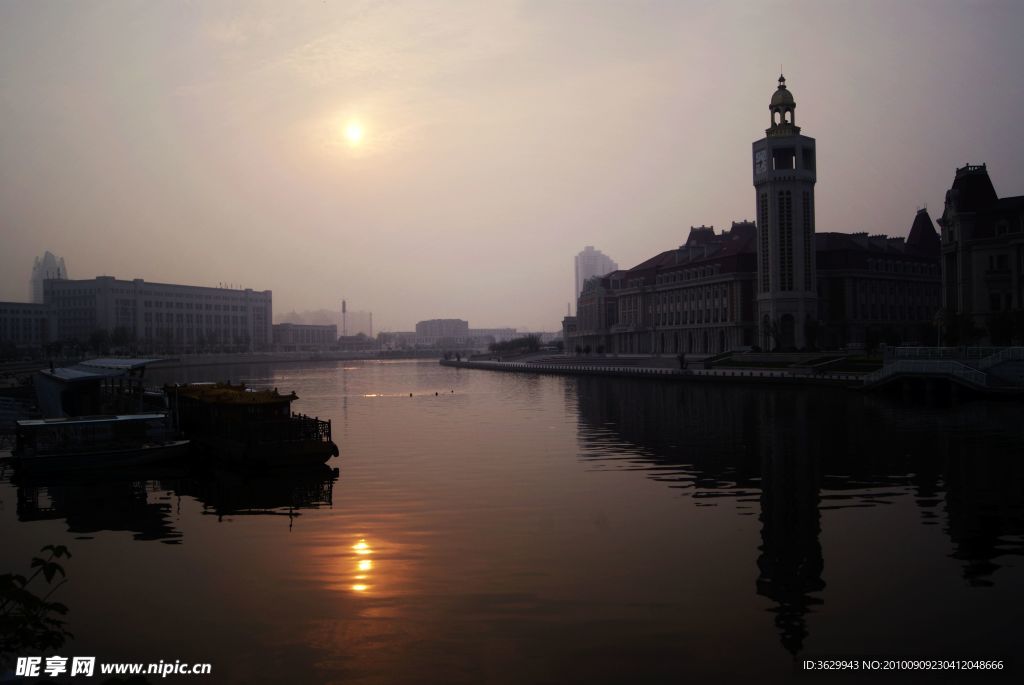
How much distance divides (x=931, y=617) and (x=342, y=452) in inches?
1143

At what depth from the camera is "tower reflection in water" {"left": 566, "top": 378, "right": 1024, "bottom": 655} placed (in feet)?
61.1

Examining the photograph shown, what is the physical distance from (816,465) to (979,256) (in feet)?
204

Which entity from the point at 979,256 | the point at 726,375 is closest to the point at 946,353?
the point at 979,256

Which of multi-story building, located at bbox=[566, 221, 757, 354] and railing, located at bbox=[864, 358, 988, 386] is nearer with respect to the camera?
railing, located at bbox=[864, 358, 988, 386]

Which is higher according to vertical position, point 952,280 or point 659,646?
point 952,280

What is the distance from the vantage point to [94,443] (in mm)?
34906

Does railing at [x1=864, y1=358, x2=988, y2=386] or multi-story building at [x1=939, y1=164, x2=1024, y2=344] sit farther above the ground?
multi-story building at [x1=939, y1=164, x2=1024, y2=344]

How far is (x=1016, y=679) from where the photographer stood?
12492mm

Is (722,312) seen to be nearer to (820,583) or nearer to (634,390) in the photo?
(634,390)

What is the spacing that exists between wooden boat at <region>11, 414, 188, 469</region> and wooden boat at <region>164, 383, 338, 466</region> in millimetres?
1864

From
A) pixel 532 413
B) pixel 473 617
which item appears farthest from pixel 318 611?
pixel 532 413

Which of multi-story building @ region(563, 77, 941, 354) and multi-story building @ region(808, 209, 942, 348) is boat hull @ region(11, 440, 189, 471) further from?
multi-story building @ region(808, 209, 942, 348)

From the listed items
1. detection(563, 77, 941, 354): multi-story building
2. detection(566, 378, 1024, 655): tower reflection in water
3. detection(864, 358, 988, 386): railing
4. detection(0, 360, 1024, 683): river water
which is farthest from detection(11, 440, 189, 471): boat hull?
detection(563, 77, 941, 354): multi-story building

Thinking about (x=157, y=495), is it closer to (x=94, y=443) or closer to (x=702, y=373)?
(x=94, y=443)
